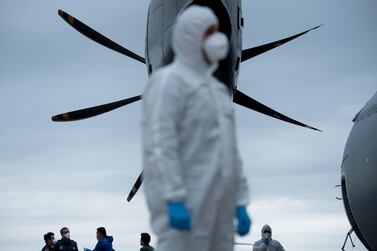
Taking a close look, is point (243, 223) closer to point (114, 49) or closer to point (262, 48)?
point (262, 48)

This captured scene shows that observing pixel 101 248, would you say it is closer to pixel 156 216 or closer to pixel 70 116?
pixel 70 116

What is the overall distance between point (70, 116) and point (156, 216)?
18459 mm

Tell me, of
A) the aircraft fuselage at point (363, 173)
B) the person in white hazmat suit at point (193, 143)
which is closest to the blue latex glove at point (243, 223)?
the person in white hazmat suit at point (193, 143)

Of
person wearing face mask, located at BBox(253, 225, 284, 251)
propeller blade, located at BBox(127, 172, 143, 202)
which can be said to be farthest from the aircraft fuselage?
propeller blade, located at BBox(127, 172, 143, 202)

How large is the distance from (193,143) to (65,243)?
12.2m

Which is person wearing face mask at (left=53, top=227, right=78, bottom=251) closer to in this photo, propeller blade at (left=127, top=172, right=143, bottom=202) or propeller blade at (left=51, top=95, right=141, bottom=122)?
propeller blade at (left=51, top=95, right=141, bottom=122)

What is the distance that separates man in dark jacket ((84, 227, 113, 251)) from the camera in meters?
16.2

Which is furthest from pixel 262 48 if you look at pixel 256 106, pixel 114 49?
pixel 114 49

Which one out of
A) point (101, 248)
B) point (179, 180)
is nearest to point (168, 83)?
point (179, 180)

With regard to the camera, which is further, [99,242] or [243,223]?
[99,242]

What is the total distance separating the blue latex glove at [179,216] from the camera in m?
4.44

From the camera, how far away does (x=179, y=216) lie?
14.6ft

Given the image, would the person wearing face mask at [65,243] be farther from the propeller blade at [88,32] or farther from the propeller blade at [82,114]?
the propeller blade at [88,32]

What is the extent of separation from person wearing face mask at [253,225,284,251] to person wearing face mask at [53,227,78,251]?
12.9 feet
